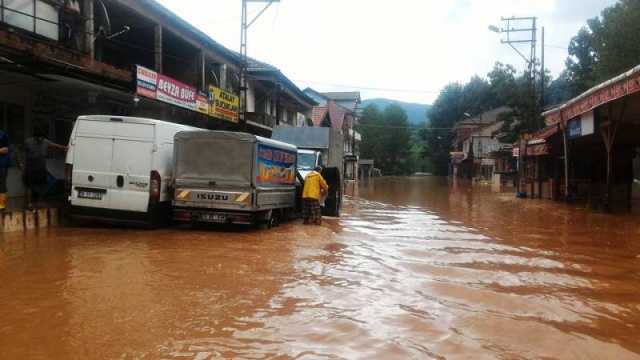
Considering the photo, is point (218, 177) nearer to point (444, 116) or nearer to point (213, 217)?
point (213, 217)

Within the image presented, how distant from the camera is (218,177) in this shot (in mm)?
10102

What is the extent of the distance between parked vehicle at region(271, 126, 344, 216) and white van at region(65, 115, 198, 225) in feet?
16.8

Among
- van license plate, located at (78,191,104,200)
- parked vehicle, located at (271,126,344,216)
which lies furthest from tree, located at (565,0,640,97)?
van license plate, located at (78,191,104,200)

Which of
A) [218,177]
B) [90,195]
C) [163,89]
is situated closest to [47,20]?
[163,89]

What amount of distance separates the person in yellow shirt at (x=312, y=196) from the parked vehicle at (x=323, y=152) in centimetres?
138

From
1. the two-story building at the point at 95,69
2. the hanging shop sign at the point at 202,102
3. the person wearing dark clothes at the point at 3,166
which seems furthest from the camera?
the hanging shop sign at the point at 202,102

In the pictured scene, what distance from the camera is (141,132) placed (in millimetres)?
9609

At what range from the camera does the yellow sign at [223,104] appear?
1894 cm

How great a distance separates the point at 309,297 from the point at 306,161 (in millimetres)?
9807

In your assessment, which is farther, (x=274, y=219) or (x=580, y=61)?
(x=580, y=61)

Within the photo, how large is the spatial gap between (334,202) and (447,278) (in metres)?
7.23

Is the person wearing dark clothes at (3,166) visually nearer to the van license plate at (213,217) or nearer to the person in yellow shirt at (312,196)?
the van license plate at (213,217)

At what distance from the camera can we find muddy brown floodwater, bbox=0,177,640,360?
3.99 meters

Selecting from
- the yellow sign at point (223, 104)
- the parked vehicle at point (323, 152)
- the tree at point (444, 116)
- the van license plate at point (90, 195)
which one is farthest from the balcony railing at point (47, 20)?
the tree at point (444, 116)
